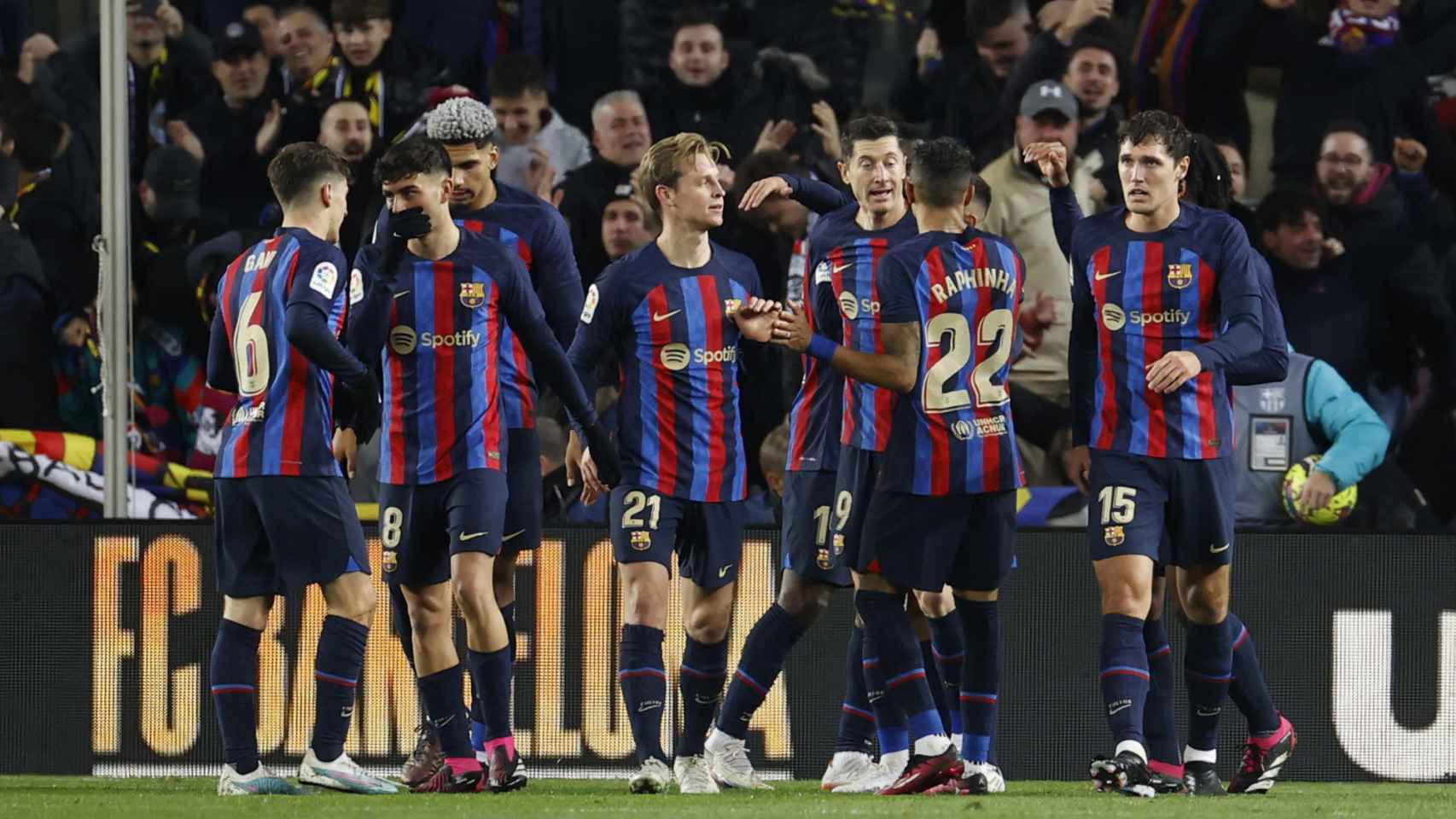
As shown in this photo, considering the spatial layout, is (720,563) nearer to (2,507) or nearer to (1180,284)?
(1180,284)

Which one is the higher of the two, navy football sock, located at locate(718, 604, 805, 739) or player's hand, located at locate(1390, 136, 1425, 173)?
player's hand, located at locate(1390, 136, 1425, 173)

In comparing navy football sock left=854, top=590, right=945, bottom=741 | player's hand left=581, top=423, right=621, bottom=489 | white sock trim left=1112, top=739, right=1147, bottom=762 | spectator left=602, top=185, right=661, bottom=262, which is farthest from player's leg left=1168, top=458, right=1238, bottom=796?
spectator left=602, top=185, right=661, bottom=262

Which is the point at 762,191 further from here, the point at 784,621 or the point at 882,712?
the point at 882,712

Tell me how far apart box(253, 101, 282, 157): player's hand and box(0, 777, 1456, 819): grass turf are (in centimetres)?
356

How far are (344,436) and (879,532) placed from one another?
169 centimetres

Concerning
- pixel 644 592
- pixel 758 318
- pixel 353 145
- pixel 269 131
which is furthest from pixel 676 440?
pixel 269 131

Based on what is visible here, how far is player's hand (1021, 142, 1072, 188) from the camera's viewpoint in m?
6.23

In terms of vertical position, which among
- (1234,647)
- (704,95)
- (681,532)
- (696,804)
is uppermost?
(704,95)

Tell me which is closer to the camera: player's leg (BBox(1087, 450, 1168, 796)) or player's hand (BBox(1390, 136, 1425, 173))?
player's leg (BBox(1087, 450, 1168, 796))

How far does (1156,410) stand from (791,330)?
1.07 meters

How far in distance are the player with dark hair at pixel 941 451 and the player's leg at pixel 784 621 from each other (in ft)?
1.47

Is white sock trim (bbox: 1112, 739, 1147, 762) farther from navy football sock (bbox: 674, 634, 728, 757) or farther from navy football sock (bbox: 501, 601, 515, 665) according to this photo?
navy football sock (bbox: 501, 601, 515, 665)

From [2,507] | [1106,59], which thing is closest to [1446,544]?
[1106,59]

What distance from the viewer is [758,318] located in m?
5.95
